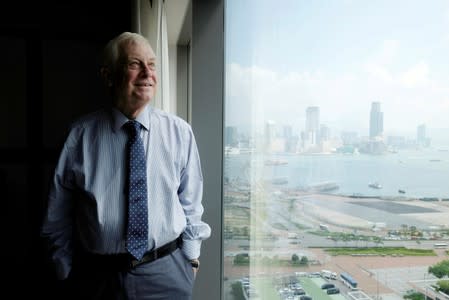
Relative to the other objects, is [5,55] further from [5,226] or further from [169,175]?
[169,175]

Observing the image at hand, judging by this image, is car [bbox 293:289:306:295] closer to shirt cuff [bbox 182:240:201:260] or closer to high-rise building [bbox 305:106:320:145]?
shirt cuff [bbox 182:240:201:260]

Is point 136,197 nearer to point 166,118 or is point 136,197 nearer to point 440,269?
point 166,118

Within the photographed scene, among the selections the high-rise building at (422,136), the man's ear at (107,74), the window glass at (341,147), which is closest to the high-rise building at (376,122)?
the window glass at (341,147)

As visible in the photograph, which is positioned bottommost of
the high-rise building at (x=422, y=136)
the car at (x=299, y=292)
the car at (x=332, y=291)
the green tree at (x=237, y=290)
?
the green tree at (x=237, y=290)

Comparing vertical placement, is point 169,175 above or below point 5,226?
above

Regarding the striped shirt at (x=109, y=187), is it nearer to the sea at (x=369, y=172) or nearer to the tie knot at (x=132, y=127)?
the tie knot at (x=132, y=127)

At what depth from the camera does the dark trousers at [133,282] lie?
130cm

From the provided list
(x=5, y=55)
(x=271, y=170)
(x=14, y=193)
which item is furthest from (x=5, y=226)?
(x=271, y=170)

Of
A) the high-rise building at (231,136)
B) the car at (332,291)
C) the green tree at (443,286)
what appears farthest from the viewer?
the high-rise building at (231,136)

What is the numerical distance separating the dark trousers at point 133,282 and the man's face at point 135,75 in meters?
0.61

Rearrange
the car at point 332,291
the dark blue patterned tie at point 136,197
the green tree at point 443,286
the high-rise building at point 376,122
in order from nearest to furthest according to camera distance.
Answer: the green tree at point 443,286
the high-rise building at point 376,122
the car at point 332,291
the dark blue patterned tie at point 136,197

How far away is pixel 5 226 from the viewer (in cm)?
284

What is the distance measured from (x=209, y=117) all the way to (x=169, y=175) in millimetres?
644

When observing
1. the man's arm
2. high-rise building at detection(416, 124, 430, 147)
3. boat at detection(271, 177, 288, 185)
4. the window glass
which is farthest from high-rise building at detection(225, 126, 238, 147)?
high-rise building at detection(416, 124, 430, 147)
